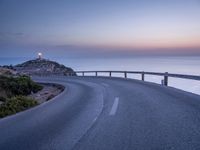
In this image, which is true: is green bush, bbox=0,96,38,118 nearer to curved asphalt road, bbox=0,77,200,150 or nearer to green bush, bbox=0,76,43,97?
curved asphalt road, bbox=0,77,200,150

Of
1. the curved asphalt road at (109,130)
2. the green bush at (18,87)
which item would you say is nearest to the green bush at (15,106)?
the curved asphalt road at (109,130)

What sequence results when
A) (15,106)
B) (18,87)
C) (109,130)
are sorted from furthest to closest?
(18,87), (15,106), (109,130)

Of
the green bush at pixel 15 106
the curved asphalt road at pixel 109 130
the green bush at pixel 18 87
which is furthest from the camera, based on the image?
the green bush at pixel 18 87

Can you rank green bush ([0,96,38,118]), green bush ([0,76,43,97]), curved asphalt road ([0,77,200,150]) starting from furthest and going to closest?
1. green bush ([0,76,43,97])
2. green bush ([0,96,38,118])
3. curved asphalt road ([0,77,200,150])

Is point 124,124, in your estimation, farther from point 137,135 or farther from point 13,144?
point 13,144

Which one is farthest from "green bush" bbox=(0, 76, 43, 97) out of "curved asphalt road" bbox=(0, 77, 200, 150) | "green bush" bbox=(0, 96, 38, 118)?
"curved asphalt road" bbox=(0, 77, 200, 150)

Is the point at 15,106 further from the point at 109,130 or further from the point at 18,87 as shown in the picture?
the point at 18,87

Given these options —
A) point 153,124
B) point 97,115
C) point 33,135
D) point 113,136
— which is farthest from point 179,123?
point 33,135

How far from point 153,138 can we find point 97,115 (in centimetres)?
329

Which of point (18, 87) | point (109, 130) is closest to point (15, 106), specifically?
point (109, 130)

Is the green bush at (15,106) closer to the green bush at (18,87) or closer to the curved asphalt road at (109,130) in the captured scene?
the curved asphalt road at (109,130)

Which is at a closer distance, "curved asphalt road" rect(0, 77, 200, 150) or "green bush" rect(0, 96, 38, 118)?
"curved asphalt road" rect(0, 77, 200, 150)

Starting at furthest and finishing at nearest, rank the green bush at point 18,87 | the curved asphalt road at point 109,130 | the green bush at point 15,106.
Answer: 1. the green bush at point 18,87
2. the green bush at point 15,106
3. the curved asphalt road at point 109,130

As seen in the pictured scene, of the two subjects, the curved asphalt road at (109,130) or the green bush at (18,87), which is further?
the green bush at (18,87)
